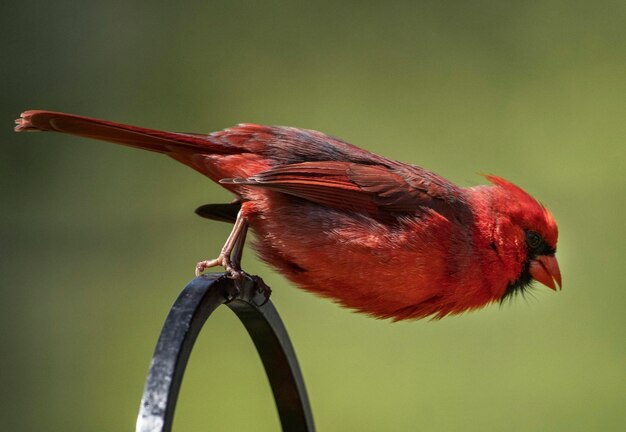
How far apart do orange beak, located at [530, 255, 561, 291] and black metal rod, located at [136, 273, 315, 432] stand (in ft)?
2.33

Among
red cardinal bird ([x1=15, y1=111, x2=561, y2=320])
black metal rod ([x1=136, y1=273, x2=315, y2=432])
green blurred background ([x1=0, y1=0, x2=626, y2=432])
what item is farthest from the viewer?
green blurred background ([x1=0, y1=0, x2=626, y2=432])

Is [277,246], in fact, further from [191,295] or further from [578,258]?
[578,258]

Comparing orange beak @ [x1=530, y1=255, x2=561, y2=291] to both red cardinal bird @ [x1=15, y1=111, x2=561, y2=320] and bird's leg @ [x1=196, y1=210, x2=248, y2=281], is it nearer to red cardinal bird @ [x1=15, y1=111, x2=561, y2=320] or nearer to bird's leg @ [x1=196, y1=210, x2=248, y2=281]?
red cardinal bird @ [x1=15, y1=111, x2=561, y2=320]

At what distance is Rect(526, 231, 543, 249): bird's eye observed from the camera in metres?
2.06

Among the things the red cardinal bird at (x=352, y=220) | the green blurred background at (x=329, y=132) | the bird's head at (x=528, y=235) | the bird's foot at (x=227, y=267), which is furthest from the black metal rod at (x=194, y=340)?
the green blurred background at (x=329, y=132)

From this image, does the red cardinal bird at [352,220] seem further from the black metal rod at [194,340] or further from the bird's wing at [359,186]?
the black metal rod at [194,340]

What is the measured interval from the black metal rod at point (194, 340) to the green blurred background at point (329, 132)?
68.2 inches

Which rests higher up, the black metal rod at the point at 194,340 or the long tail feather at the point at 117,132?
the long tail feather at the point at 117,132

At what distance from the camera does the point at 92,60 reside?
12.6ft

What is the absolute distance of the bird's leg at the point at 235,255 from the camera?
1.55 meters

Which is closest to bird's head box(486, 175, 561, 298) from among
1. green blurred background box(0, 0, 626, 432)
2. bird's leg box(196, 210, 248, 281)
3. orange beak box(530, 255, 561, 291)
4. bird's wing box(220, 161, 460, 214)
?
orange beak box(530, 255, 561, 291)

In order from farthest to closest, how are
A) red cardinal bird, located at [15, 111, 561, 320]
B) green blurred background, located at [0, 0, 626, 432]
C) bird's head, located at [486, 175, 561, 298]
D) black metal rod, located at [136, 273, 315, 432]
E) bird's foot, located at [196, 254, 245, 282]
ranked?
green blurred background, located at [0, 0, 626, 432] < bird's head, located at [486, 175, 561, 298] < red cardinal bird, located at [15, 111, 561, 320] < bird's foot, located at [196, 254, 245, 282] < black metal rod, located at [136, 273, 315, 432]

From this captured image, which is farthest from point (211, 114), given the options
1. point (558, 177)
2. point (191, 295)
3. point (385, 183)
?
point (191, 295)

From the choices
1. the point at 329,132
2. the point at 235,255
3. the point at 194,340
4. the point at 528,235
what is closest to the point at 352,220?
the point at 235,255
